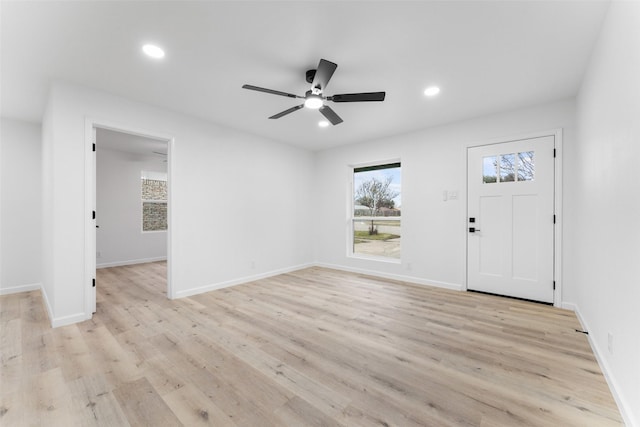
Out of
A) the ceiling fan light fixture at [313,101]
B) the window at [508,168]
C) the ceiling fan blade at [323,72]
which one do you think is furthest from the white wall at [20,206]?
the window at [508,168]

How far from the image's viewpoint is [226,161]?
167 inches

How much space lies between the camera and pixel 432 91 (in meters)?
3.03

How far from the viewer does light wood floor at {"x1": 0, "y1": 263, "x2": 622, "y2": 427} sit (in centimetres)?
155

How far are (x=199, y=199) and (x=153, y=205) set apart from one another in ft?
12.4

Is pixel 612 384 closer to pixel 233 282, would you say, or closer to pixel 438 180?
pixel 438 180

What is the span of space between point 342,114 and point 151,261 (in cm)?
587

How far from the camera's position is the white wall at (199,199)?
9.20ft

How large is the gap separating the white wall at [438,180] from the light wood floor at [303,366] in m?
0.88

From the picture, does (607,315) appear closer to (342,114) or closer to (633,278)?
(633,278)

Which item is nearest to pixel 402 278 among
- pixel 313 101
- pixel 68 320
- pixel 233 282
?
pixel 233 282

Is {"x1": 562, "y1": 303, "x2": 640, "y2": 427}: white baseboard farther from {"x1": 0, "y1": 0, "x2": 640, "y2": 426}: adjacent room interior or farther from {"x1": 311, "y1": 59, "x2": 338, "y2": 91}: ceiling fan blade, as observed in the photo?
{"x1": 311, "y1": 59, "x2": 338, "y2": 91}: ceiling fan blade

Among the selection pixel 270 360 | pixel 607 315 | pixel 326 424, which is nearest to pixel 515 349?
pixel 607 315

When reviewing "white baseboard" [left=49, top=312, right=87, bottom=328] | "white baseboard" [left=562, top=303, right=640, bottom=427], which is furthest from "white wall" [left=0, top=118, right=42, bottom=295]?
"white baseboard" [left=562, top=303, right=640, bottom=427]

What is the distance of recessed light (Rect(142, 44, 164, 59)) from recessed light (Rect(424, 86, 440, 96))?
2.69 metres
